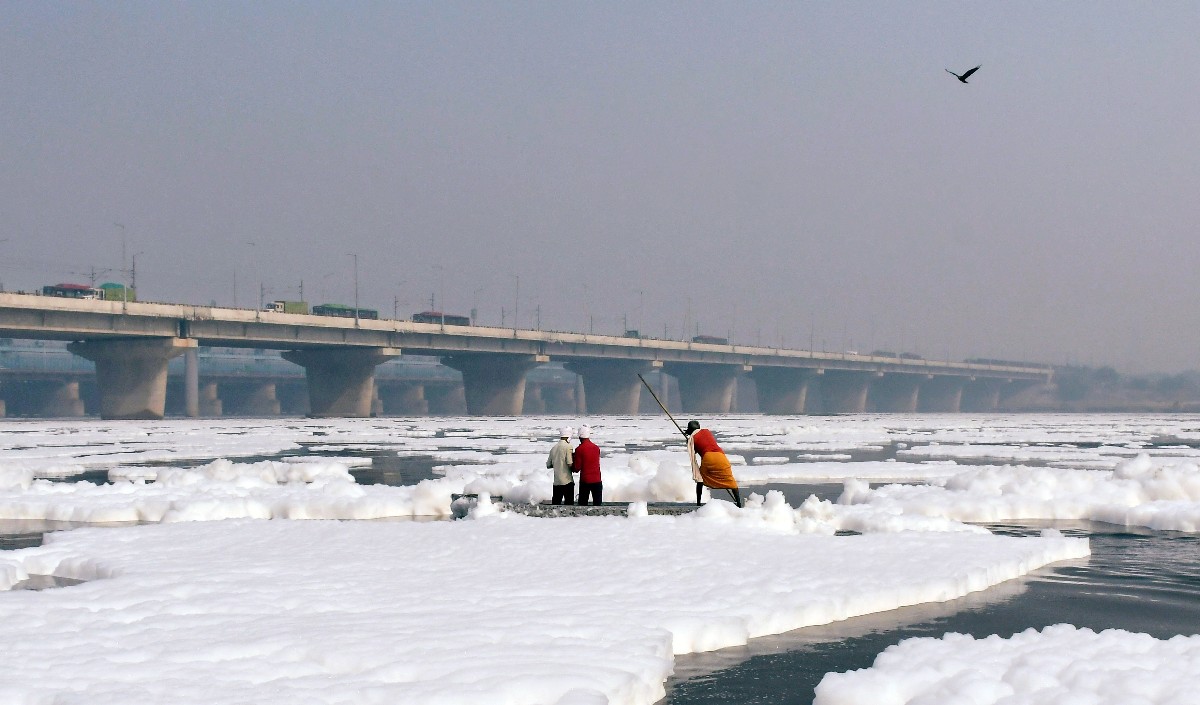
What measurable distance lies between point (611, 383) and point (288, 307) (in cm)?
5277

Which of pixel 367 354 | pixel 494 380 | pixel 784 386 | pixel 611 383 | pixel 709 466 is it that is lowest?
pixel 709 466

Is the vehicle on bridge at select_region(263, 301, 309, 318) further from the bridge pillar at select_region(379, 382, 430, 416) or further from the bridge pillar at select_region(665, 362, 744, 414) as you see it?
the bridge pillar at select_region(379, 382, 430, 416)

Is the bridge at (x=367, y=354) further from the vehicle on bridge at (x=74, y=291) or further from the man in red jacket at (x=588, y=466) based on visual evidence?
the man in red jacket at (x=588, y=466)

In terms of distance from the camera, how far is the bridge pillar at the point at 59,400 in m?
160

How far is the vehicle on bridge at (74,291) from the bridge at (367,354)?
230cm

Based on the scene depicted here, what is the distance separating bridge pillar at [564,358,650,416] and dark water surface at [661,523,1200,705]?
12480 centimetres

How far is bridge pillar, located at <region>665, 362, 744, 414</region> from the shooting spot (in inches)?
5994

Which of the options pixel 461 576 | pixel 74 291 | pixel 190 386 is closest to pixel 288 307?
pixel 74 291

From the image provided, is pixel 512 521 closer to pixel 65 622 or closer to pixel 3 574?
pixel 3 574

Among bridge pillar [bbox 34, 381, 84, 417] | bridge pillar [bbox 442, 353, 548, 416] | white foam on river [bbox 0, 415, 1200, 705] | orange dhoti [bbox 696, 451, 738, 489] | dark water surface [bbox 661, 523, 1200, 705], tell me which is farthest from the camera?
bridge pillar [bbox 34, 381, 84, 417]

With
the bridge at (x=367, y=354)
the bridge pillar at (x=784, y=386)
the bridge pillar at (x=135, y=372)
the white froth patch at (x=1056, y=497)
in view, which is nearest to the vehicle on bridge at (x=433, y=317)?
the bridge at (x=367, y=354)

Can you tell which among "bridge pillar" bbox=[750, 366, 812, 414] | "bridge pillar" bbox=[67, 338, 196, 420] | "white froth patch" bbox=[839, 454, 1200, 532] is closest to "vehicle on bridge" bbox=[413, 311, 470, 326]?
"bridge pillar" bbox=[67, 338, 196, 420]

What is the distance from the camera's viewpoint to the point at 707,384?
506ft

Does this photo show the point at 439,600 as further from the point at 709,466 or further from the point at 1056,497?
the point at 1056,497
